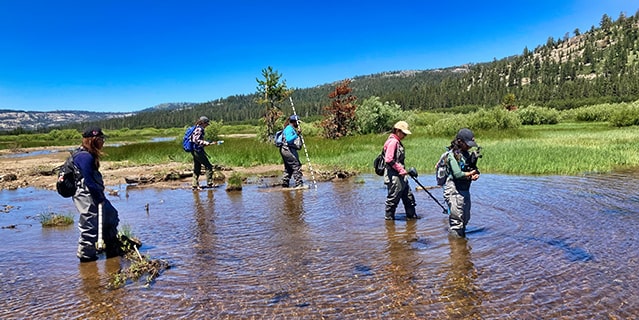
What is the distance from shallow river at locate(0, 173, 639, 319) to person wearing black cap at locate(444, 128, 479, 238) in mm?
374

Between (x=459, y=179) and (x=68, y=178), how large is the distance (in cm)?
582

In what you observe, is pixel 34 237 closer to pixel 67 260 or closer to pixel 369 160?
pixel 67 260

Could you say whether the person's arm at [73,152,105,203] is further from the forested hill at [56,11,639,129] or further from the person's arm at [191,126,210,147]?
the forested hill at [56,11,639,129]

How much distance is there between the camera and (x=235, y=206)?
11.6m

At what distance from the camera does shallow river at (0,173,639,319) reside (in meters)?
4.97

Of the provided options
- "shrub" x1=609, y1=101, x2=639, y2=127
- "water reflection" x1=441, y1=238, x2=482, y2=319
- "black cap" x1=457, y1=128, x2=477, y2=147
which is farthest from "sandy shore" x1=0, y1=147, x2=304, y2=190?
"shrub" x1=609, y1=101, x2=639, y2=127

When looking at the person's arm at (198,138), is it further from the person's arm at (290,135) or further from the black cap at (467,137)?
the black cap at (467,137)

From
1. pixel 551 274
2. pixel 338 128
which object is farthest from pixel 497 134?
pixel 551 274

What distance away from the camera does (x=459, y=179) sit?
7254 millimetres

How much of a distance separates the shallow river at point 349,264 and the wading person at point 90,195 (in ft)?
1.15

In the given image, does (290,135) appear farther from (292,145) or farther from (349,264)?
(349,264)

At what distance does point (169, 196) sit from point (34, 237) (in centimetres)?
512

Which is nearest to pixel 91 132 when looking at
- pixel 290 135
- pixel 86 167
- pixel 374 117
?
pixel 86 167

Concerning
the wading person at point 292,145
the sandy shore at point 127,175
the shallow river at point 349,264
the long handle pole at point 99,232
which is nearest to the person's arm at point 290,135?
the wading person at point 292,145
